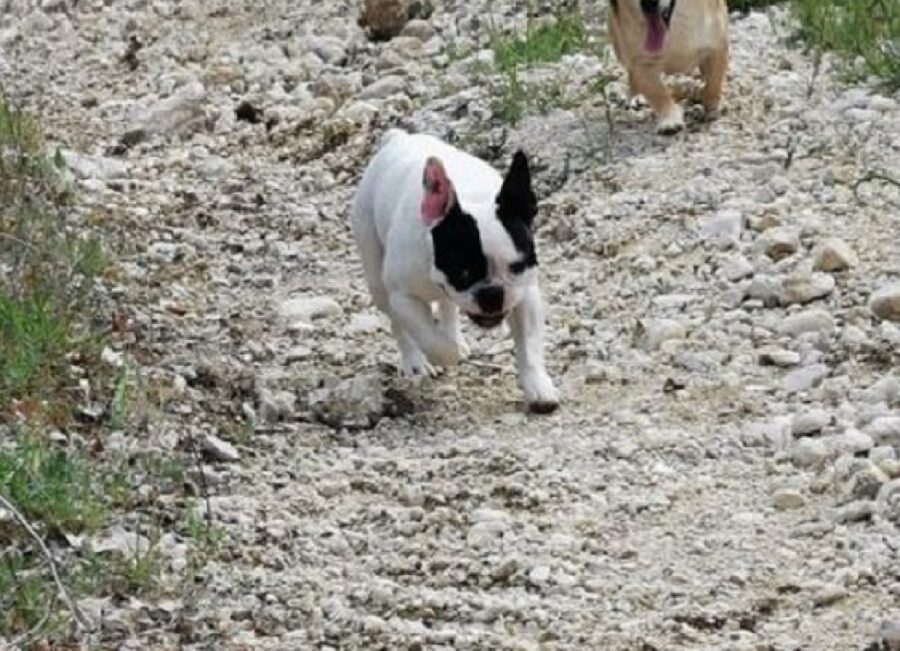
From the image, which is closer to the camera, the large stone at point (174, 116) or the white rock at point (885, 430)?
the white rock at point (885, 430)

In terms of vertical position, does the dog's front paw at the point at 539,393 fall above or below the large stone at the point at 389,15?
above

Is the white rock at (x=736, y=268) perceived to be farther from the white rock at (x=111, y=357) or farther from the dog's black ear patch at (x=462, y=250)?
the white rock at (x=111, y=357)

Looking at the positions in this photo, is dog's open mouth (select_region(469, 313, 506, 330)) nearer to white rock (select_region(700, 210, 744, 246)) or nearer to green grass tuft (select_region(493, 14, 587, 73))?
white rock (select_region(700, 210, 744, 246))

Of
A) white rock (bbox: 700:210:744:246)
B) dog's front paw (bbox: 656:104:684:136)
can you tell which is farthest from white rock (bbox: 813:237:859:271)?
dog's front paw (bbox: 656:104:684:136)

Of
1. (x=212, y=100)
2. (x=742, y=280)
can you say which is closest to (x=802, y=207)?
(x=742, y=280)

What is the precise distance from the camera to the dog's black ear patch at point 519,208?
23.4 ft

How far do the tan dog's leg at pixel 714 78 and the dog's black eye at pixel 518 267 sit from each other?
9.21ft

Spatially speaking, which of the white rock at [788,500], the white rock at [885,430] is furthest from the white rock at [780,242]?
the white rock at [788,500]

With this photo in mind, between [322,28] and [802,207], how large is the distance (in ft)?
13.9

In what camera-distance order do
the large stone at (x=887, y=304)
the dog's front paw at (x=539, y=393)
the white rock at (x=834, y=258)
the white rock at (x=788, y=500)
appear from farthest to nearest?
the white rock at (x=834, y=258) < the large stone at (x=887, y=304) < the dog's front paw at (x=539, y=393) < the white rock at (x=788, y=500)

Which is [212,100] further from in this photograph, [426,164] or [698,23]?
[426,164]

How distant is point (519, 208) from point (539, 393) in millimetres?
581

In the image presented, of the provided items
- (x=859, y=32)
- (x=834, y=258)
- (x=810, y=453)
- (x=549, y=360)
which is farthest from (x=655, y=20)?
(x=810, y=453)

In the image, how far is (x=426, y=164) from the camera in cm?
729
